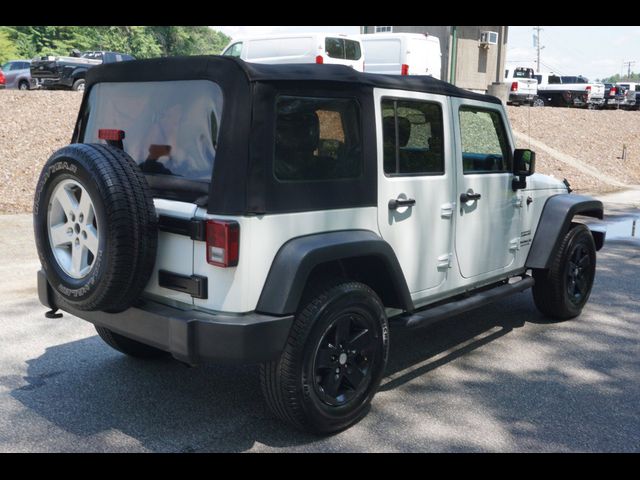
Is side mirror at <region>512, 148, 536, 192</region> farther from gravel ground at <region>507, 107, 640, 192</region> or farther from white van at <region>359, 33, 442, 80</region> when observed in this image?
white van at <region>359, 33, 442, 80</region>

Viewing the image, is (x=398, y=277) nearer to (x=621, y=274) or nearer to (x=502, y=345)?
(x=502, y=345)

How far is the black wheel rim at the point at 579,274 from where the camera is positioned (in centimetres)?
598

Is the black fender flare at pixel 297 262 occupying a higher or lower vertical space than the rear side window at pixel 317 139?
lower

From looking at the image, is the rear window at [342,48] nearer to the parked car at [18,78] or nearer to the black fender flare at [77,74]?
the black fender flare at [77,74]

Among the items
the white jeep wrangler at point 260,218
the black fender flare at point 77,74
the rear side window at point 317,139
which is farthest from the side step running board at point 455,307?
the black fender flare at point 77,74

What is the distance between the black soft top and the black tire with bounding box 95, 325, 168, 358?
168cm

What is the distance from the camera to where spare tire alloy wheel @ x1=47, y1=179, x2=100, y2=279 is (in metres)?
3.47

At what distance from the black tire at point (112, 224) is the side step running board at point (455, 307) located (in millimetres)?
1632

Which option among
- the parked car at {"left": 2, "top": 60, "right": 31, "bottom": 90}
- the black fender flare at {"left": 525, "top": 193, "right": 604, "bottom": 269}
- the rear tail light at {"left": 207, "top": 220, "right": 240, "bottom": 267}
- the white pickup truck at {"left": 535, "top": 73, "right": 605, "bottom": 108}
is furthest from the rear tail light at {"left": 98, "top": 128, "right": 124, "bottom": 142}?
the white pickup truck at {"left": 535, "top": 73, "right": 605, "bottom": 108}

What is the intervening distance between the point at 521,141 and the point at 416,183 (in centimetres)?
1617

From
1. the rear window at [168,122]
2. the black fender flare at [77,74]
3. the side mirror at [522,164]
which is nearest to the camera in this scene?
the rear window at [168,122]

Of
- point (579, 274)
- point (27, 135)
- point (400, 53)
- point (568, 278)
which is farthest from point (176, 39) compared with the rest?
point (568, 278)

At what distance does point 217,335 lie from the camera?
10.9 feet
